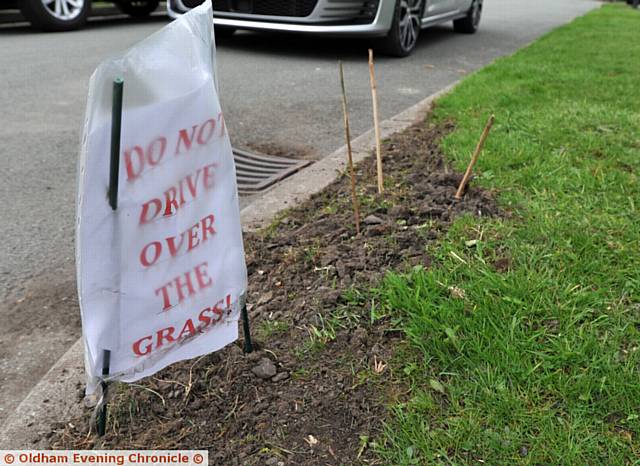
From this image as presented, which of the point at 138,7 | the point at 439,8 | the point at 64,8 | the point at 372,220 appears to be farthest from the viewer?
the point at 138,7

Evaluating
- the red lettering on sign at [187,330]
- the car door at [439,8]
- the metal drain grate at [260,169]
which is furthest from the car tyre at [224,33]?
the red lettering on sign at [187,330]

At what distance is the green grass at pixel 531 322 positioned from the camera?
5.62ft

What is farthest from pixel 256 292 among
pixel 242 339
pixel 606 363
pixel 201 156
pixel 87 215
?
pixel 606 363

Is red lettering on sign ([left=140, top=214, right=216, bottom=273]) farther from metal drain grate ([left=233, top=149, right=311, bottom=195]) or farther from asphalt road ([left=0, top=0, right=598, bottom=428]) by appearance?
metal drain grate ([left=233, top=149, right=311, bottom=195])

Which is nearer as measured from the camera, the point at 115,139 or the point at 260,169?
the point at 115,139

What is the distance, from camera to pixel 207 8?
5.70ft

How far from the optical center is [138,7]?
36.1 feet

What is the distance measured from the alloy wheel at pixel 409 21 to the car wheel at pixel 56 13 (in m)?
4.45

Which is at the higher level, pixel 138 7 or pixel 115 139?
pixel 115 139

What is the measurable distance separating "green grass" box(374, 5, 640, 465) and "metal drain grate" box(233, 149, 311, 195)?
99 cm

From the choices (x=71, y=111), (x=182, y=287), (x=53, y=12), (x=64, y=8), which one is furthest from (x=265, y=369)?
(x=64, y=8)

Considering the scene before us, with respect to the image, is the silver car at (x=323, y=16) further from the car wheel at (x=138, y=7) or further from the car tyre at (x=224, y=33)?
the car wheel at (x=138, y=7)

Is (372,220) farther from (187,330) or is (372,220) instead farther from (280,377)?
(187,330)

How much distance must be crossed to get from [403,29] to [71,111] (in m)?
4.00
